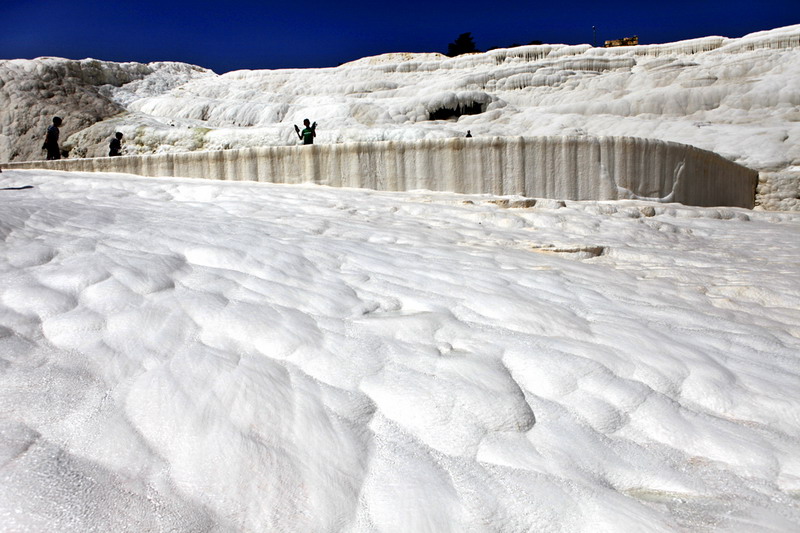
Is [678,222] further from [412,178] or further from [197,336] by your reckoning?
[197,336]

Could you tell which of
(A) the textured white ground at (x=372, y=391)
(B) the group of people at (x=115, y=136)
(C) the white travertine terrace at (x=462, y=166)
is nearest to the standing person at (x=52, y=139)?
(B) the group of people at (x=115, y=136)

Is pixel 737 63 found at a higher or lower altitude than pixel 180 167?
higher

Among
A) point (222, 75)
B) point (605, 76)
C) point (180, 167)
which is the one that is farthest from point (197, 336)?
point (222, 75)

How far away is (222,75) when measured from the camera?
21938mm

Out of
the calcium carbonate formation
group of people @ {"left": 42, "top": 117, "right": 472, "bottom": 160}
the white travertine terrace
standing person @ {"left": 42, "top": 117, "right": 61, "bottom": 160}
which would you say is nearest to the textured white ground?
the white travertine terrace

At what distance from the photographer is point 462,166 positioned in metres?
6.75

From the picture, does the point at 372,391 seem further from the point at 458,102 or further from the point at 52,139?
the point at 458,102

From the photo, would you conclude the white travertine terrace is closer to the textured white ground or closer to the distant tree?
the textured white ground

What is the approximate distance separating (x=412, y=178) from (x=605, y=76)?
12161 mm

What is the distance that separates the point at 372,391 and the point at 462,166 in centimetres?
548

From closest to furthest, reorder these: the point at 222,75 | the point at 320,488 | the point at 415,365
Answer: the point at 320,488
the point at 415,365
the point at 222,75

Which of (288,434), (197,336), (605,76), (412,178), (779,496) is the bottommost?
(779,496)

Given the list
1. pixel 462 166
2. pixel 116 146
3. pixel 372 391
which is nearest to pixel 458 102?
pixel 116 146

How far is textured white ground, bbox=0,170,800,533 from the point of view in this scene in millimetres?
1145
